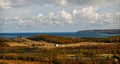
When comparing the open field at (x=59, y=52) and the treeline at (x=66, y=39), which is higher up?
the treeline at (x=66, y=39)

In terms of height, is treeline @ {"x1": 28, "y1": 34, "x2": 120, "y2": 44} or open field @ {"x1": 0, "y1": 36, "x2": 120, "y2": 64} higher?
treeline @ {"x1": 28, "y1": 34, "x2": 120, "y2": 44}

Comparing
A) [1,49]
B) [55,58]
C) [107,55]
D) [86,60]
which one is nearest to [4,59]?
[1,49]

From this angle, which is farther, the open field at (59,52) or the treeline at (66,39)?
the treeline at (66,39)

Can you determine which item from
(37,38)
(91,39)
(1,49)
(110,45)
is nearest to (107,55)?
(110,45)

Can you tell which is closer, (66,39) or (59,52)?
(59,52)

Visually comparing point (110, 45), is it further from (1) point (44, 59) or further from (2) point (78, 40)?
(1) point (44, 59)

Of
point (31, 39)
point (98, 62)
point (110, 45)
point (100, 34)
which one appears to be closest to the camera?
point (98, 62)

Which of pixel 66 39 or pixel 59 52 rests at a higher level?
pixel 66 39

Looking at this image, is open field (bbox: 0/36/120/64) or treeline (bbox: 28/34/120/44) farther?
treeline (bbox: 28/34/120/44)

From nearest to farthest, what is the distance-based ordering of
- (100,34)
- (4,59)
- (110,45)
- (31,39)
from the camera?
1. (4,59)
2. (110,45)
3. (31,39)
4. (100,34)

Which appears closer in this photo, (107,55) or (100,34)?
(107,55)
